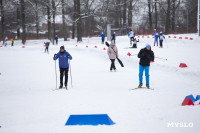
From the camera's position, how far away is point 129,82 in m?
12.2

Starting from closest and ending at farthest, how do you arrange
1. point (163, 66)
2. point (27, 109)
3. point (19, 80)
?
point (27, 109) → point (19, 80) → point (163, 66)

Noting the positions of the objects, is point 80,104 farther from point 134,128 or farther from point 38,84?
point 38,84

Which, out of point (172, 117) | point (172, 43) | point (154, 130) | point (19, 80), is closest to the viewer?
point (154, 130)

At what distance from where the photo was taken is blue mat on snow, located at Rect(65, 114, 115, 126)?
564 cm

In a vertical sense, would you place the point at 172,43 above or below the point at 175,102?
above

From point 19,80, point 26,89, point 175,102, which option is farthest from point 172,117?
point 19,80

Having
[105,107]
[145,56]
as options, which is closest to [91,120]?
[105,107]

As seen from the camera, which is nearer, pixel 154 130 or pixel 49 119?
pixel 154 130

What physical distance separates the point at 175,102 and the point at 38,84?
24.3ft

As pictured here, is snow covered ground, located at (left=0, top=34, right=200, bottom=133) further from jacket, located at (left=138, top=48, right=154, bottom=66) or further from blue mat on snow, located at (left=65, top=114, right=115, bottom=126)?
jacket, located at (left=138, top=48, right=154, bottom=66)

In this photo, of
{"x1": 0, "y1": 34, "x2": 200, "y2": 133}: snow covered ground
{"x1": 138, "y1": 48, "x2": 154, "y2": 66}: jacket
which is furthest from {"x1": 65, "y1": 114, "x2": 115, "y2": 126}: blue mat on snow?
{"x1": 138, "y1": 48, "x2": 154, "y2": 66}: jacket

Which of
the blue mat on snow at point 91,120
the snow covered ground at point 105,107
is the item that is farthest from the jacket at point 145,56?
the blue mat on snow at point 91,120

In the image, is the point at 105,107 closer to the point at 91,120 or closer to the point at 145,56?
the point at 91,120

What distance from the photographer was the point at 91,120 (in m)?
5.71
